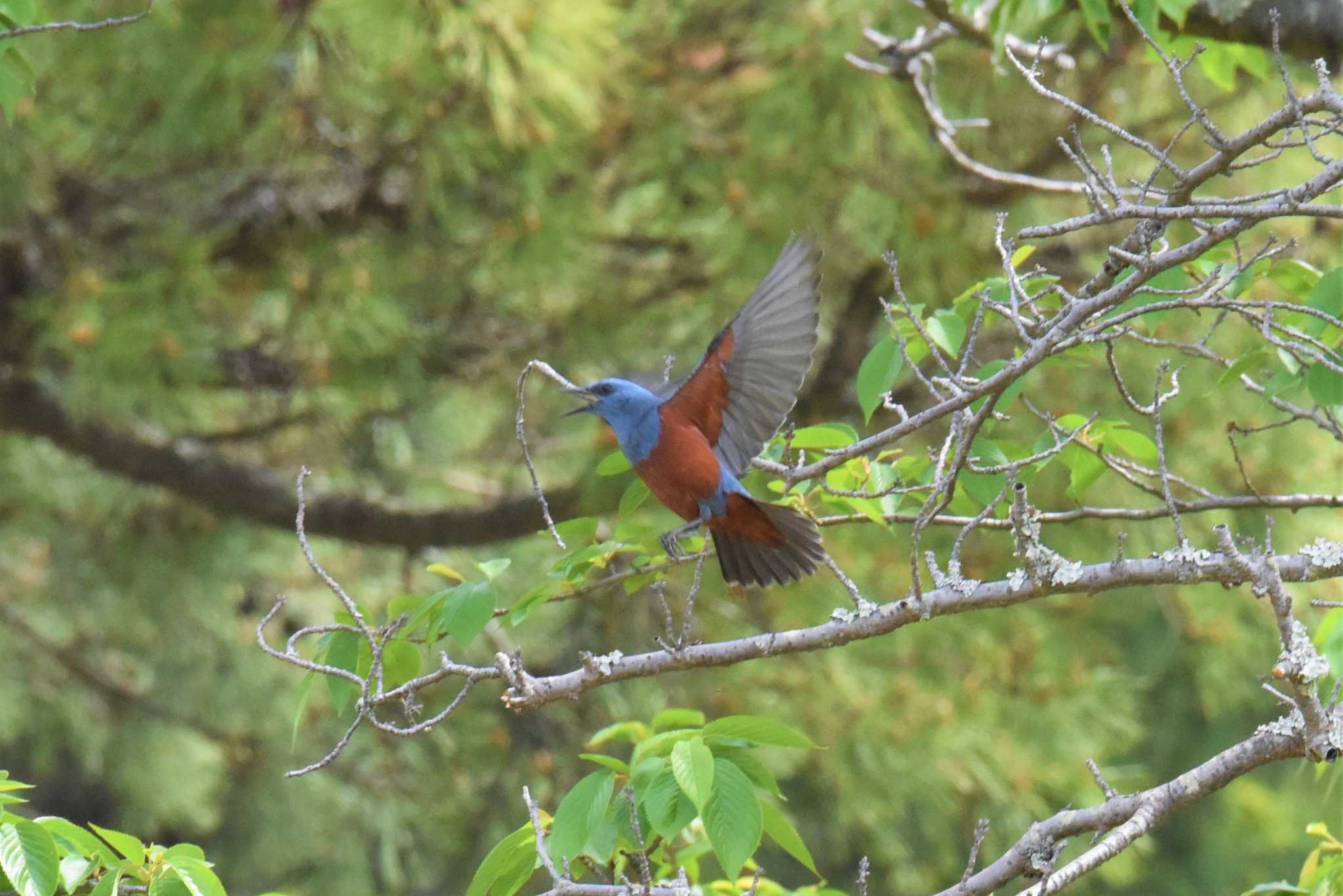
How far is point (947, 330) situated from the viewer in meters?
1.88

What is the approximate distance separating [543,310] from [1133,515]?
121 inches

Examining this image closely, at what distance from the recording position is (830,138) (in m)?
3.84

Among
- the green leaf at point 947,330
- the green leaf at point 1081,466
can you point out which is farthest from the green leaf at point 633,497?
the green leaf at point 1081,466

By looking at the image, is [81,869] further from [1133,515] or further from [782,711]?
[782,711]

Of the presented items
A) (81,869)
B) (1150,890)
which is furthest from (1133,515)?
(1150,890)

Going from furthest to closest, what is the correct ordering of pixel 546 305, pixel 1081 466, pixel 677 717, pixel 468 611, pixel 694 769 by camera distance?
pixel 546 305 → pixel 1081 466 → pixel 677 717 → pixel 468 611 → pixel 694 769

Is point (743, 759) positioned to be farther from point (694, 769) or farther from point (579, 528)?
point (579, 528)

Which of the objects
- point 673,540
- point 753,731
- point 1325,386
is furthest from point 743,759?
point 1325,386

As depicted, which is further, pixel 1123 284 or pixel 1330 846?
pixel 1330 846

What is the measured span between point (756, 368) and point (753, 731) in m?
1.01

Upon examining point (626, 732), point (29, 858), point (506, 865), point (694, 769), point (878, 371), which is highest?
point (878, 371)

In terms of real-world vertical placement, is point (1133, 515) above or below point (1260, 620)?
above

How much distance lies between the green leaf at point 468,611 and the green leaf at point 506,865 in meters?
0.22

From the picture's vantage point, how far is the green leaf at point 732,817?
1440 mm
